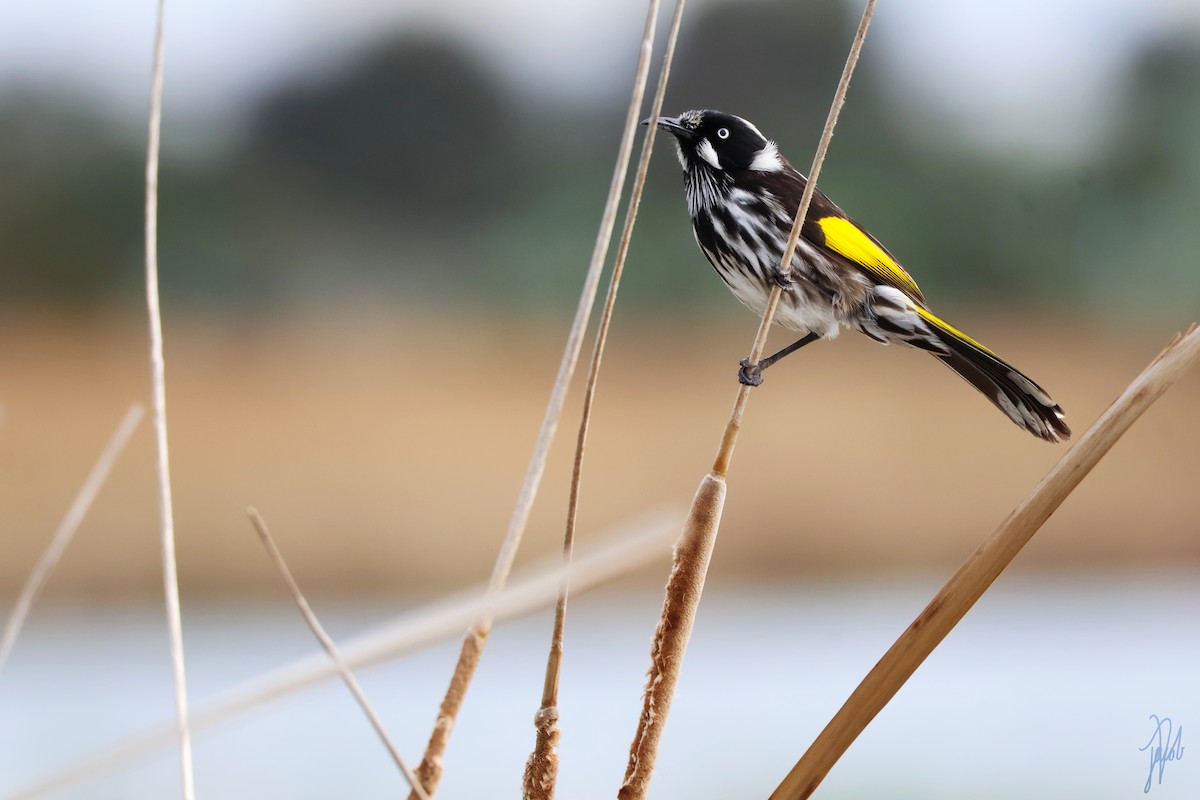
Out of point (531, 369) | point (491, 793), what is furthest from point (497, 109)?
point (491, 793)

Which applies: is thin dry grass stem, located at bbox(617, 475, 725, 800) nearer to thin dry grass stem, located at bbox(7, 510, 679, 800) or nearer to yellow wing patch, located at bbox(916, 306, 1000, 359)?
thin dry grass stem, located at bbox(7, 510, 679, 800)

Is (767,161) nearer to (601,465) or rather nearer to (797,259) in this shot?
(797,259)

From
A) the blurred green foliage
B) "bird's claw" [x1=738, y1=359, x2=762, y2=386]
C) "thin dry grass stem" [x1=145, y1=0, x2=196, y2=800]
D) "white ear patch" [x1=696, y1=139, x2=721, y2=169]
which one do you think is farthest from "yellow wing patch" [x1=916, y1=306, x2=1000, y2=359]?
the blurred green foliage

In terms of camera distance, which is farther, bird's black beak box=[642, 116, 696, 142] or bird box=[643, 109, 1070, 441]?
bird's black beak box=[642, 116, 696, 142]

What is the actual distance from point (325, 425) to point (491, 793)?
4.00 meters

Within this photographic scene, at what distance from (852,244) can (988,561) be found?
2.40ft

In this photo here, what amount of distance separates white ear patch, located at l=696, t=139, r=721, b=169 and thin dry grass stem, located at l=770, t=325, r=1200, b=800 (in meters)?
0.83

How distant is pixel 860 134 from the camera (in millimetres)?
6523

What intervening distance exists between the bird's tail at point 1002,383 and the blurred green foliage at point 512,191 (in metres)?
4.36

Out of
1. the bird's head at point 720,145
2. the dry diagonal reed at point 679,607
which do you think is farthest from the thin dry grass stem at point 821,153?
the bird's head at point 720,145

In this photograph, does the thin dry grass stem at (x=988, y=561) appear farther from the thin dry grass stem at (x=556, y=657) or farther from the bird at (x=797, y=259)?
the bird at (x=797, y=259)

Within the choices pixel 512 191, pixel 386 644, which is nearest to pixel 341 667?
pixel 386 644

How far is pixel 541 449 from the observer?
2.45 feet

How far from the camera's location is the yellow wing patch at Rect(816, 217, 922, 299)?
1319 millimetres
